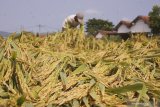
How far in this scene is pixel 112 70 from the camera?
2727 millimetres

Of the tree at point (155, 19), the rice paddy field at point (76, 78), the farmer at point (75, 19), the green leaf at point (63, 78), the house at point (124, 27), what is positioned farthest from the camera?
the house at point (124, 27)

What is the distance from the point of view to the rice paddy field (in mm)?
2230

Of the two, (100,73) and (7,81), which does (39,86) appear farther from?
(100,73)

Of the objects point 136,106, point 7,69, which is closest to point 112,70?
point 136,106

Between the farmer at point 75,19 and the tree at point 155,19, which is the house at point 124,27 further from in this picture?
the farmer at point 75,19

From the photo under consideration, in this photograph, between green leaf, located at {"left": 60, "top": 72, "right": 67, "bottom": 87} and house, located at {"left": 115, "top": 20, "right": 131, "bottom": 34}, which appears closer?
green leaf, located at {"left": 60, "top": 72, "right": 67, "bottom": 87}

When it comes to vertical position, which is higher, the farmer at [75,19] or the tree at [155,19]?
the tree at [155,19]

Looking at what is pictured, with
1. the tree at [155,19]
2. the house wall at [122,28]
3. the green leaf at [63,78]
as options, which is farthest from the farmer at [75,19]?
the house wall at [122,28]

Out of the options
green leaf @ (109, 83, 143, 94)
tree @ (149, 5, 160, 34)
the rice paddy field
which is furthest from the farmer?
tree @ (149, 5, 160, 34)

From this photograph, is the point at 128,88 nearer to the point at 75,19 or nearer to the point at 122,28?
the point at 75,19

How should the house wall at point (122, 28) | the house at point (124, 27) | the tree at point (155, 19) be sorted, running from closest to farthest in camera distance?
the tree at point (155, 19), the house at point (124, 27), the house wall at point (122, 28)

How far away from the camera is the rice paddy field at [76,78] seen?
2.23 m

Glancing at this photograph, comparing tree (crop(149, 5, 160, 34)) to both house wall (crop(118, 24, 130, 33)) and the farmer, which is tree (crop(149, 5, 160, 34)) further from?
the farmer

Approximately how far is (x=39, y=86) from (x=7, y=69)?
0.31m
